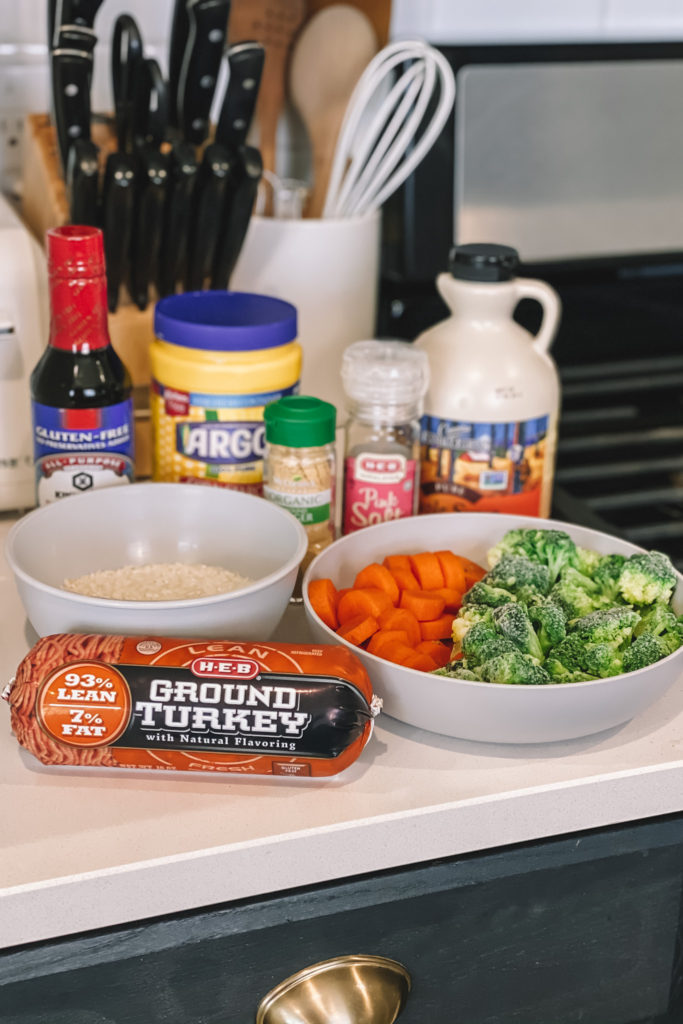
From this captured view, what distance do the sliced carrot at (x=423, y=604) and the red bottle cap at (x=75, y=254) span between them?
32 cm

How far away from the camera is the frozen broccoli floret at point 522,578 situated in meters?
0.79

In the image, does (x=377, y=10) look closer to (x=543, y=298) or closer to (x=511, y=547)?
(x=543, y=298)

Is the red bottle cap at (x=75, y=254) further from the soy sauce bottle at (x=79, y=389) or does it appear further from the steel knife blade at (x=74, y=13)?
the steel knife blade at (x=74, y=13)

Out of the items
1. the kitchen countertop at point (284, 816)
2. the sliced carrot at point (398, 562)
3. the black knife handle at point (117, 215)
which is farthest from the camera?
the black knife handle at point (117, 215)

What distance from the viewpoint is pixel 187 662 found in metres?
0.69

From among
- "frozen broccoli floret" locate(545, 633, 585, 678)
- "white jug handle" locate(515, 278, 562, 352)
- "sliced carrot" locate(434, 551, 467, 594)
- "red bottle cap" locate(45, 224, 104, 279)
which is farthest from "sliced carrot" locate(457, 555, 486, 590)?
"red bottle cap" locate(45, 224, 104, 279)

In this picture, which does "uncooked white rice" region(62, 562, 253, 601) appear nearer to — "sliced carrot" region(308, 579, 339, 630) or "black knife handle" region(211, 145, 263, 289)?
"sliced carrot" region(308, 579, 339, 630)

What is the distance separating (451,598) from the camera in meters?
0.82

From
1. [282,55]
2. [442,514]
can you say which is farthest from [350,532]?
[282,55]

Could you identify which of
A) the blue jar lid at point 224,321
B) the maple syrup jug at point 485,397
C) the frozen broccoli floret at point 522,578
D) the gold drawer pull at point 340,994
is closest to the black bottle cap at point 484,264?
the maple syrup jug at point 485,397

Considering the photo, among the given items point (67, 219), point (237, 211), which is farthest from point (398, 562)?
point (67, 219)

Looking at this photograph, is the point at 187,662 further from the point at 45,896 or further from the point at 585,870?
the point at 585,870

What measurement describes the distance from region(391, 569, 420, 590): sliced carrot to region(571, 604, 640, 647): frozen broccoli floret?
121mm

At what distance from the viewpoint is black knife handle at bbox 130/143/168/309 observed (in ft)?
→ 3.12
